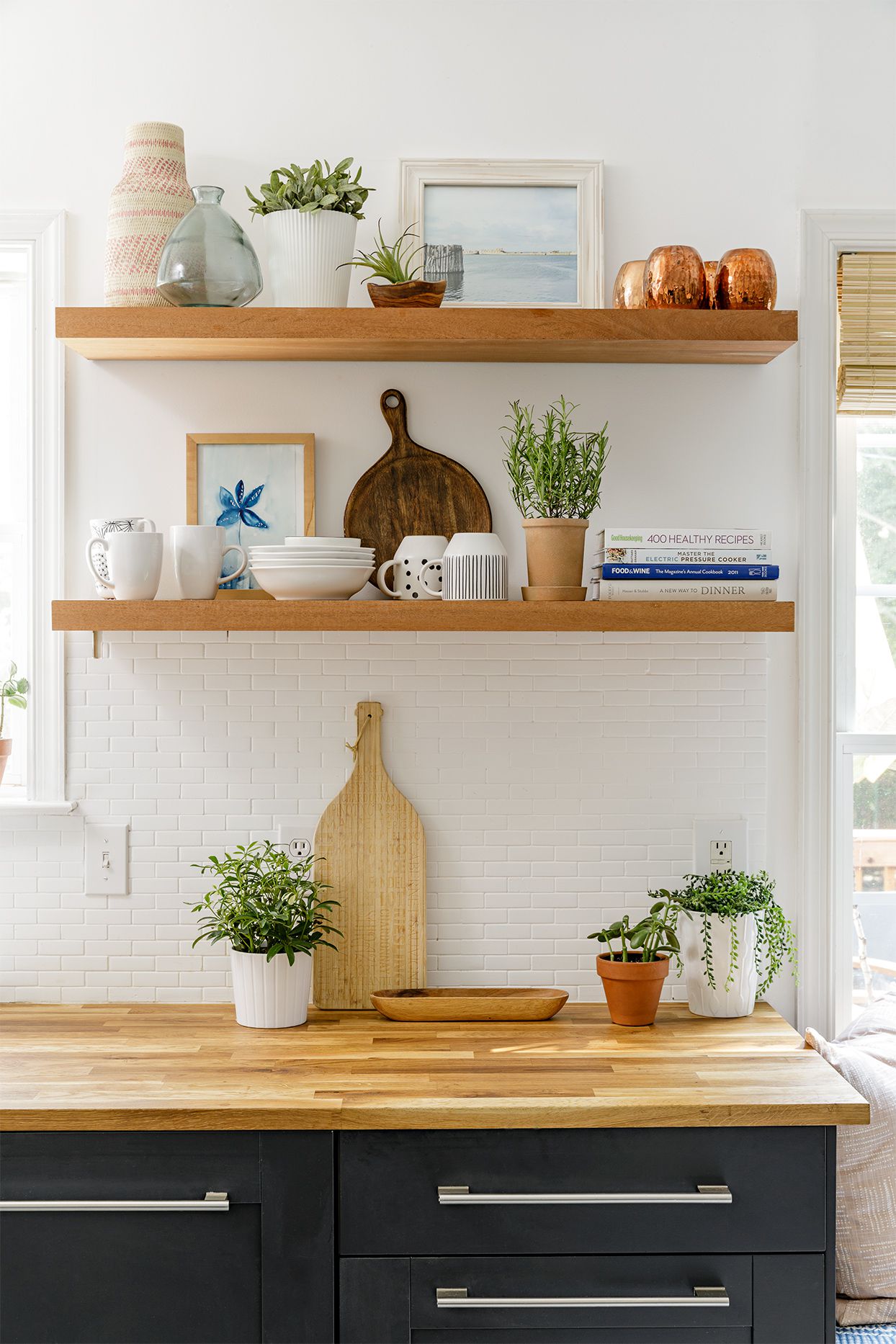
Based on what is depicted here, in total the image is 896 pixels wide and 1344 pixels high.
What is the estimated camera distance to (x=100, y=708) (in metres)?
2.04

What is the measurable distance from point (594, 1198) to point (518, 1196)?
0.34ft

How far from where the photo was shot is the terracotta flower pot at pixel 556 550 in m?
1.81

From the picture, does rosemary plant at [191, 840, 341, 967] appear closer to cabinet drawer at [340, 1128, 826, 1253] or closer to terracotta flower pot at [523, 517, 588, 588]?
cabinet drawer at [340, 1128, 826, 1253]

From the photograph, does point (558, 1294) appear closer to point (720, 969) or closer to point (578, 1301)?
point (578, 1301)

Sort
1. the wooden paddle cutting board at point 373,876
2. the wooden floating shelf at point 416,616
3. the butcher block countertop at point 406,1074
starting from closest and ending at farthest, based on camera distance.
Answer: the butcher block countertop at point 406,1074 < the wooden floating shelf at point 416,616 < the wooden paddle cutting board at point 373,876

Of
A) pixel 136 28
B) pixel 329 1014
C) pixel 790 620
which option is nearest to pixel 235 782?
pixel 329 1014

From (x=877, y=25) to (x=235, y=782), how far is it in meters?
1.80

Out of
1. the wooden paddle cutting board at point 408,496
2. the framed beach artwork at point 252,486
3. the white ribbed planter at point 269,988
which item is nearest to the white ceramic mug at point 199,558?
the framed beach artwork at point 252,486

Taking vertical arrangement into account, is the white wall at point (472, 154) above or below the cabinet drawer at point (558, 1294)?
above

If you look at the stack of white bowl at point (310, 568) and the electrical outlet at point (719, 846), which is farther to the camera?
the electrical outlet at point (719, 846)

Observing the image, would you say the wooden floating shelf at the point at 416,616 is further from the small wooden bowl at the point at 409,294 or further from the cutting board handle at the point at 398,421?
the small wooden bowl at the point at 409,294

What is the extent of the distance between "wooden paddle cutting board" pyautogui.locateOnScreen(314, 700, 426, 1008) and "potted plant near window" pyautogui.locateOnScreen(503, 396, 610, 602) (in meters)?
0.43

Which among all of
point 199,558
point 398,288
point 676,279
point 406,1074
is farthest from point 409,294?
point 406,1074

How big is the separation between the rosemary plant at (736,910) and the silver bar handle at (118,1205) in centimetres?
87
